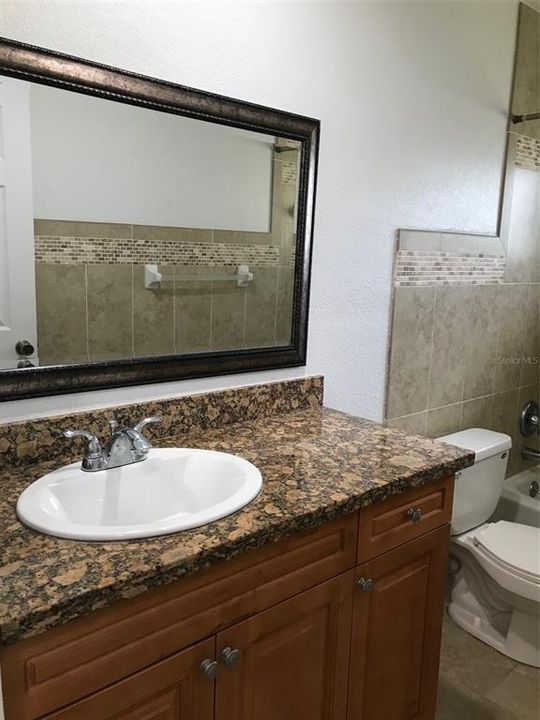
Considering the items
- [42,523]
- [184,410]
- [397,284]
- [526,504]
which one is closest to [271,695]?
[42,523]

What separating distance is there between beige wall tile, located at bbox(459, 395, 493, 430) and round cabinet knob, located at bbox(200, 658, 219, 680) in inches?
69.6

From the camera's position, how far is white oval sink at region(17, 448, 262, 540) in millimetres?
1159

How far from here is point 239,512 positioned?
118 cm

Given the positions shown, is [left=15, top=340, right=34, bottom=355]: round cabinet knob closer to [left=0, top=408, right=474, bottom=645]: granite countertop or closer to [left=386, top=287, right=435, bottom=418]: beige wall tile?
[left=0, top=408, right=474, bottom=645]: granite countertop

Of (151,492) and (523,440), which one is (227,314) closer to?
(151,492)

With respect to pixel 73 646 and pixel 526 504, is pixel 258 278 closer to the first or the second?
pixel 73 646

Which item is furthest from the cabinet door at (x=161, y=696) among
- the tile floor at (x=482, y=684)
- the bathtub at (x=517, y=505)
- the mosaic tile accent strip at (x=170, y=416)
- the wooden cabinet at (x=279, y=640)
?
the bathtub at (x=517, y=505)

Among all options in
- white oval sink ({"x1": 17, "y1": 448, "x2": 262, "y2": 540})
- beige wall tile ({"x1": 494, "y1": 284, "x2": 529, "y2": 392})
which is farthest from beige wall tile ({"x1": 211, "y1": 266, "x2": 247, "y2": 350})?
beige wall tile ({"x1": 494, "y1": 284, "x2": 529, "y2": 392})

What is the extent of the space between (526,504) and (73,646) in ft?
7.47

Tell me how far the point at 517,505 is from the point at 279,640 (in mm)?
1819

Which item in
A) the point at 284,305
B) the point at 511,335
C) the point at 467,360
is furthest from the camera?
the point at 511,335

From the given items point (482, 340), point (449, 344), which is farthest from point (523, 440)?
point (449, 344)

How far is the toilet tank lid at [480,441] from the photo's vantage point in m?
2.33

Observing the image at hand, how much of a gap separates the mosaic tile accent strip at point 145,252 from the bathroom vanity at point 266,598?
0.47 m
